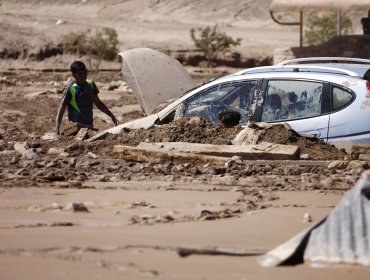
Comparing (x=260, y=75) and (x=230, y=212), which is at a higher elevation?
(x=260, y=75)

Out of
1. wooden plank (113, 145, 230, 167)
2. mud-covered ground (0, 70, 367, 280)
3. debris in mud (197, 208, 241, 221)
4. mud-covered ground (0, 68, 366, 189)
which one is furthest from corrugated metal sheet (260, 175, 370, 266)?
wooden plank (113, 145, 230, 167)

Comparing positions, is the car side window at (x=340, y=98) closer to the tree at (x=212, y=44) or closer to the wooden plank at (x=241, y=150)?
the wooden plank at (x=241, y=150)

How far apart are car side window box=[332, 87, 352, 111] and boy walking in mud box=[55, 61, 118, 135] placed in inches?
138

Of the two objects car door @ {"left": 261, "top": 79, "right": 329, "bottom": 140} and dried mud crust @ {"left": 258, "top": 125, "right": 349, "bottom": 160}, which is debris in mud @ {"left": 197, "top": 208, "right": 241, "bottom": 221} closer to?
dried mud crust @ {"left": 258, "top": 125, "right": 349, "bottom": 160}

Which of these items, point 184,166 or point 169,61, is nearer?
Result: point 184,166

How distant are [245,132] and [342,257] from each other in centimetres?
521

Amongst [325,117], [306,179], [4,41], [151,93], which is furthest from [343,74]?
[4,41]

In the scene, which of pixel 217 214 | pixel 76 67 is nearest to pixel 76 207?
pixel 217 214

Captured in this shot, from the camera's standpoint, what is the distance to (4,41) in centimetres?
3338

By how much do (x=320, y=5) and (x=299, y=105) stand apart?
10.1 metres

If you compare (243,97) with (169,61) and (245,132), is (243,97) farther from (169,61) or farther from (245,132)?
(169,61)

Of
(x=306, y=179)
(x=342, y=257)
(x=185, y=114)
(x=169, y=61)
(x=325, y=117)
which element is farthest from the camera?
(x=169, y=61)

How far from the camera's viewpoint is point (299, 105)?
1191 centimetres

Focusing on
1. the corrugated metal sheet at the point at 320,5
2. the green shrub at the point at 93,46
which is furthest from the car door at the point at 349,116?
the green shrub at the point at 93,46
